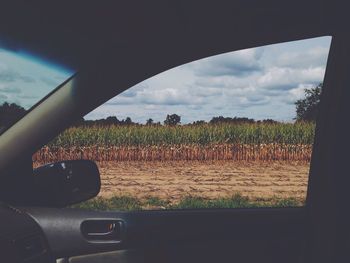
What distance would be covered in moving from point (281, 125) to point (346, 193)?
28.1 meters

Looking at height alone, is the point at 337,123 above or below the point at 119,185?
above

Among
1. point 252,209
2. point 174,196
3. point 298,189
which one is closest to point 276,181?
point 298,189

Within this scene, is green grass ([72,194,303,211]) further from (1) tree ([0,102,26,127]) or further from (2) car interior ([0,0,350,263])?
(1) tree ([0,102,26,127])

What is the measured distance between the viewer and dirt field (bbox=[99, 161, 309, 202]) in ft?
65.5

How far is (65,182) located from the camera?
176cm

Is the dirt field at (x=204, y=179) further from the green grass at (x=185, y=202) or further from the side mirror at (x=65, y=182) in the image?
the side mirror at (x=65, y=182)

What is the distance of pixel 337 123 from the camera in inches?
70.1

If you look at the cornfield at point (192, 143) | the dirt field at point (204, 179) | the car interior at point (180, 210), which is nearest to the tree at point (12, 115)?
the car interior at point (180, 210)

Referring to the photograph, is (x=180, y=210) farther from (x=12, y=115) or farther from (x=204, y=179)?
(x=204, y=179)

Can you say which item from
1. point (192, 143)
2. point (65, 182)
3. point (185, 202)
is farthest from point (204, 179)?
point (65, 182)

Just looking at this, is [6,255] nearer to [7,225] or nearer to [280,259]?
[7,225]

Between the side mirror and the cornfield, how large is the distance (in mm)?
26874

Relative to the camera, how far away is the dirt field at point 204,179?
786 inches

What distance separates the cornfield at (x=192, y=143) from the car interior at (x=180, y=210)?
26.4 meters
